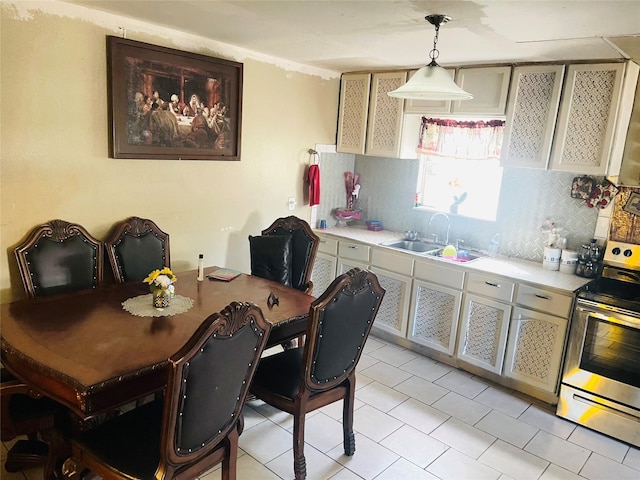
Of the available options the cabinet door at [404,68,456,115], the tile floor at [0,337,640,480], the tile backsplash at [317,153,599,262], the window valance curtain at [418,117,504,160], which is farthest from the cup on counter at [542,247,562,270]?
the cabinet door at [404,68,456,115]

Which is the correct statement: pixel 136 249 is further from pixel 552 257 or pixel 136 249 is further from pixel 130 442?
pixel 552 257

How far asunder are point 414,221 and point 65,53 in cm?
315

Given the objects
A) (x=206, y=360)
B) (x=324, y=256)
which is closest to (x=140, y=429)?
(x=206, y=360)

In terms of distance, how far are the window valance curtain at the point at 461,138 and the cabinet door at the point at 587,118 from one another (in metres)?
0.62

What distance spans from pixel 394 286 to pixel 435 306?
1.32 ft

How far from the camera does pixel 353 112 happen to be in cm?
442

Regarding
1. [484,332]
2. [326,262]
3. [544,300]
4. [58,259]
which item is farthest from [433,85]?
[326,262]

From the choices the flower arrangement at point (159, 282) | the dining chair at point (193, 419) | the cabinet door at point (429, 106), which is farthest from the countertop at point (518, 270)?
the dining chair at point (193, 419)

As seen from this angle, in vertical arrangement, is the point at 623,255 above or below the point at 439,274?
above

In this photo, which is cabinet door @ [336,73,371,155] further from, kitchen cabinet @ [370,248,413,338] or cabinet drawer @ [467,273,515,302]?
cabinet drawer @ [467,273,515,302]

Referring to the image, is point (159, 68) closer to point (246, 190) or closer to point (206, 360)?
point (246, 190)

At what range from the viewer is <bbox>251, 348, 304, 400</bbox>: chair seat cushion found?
92.4 inches

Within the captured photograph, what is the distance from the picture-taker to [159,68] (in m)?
3.10

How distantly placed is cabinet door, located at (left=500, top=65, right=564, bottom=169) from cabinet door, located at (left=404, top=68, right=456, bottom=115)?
1.65 ft
